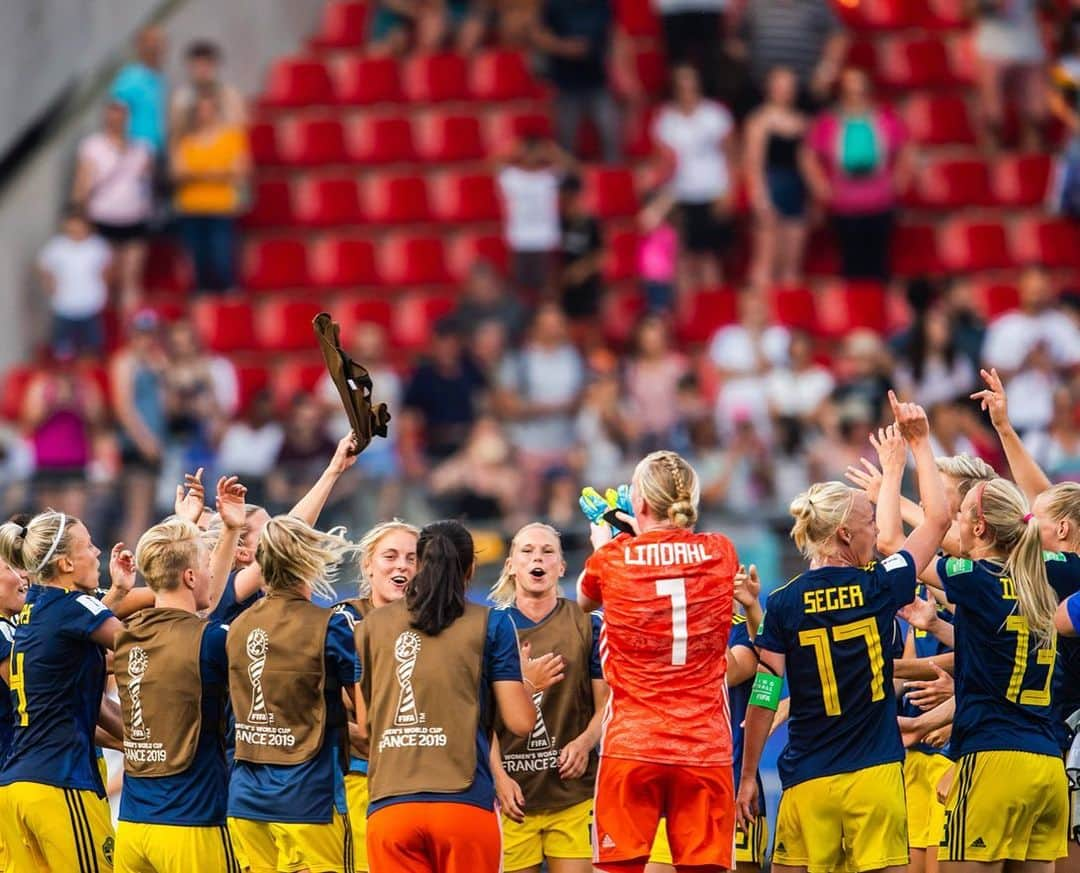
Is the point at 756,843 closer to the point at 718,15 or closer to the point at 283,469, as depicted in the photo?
the point at 283,469

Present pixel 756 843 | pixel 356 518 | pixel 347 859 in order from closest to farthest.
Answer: pixel 347 859
pixel 756 843
pixel 356 518

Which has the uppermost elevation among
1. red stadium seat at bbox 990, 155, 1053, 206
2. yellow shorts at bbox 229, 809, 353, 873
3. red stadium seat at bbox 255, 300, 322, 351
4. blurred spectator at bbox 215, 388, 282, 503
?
red stadium seat at bbox 990, 155, 1053, 206

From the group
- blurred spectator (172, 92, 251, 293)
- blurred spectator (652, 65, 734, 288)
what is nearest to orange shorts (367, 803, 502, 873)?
blurred spectator (652, 65, 734, 288)

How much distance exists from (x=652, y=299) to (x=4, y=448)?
596 centimetres

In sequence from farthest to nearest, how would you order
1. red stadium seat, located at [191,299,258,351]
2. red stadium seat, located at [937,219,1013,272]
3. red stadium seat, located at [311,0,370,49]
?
red stadium seat, located at [311,0,370,49], red stadium seat, located at [937,219,1013,272], red stadium seat, located at [191,299,258,351]

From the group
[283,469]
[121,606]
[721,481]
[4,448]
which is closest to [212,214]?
[4,448]

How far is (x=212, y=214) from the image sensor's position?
20203 millimetres

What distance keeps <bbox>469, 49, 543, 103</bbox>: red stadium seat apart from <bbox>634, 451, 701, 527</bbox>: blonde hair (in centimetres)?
1380

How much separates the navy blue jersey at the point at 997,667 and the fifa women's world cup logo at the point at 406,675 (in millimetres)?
2328

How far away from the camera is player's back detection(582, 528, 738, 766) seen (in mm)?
8414

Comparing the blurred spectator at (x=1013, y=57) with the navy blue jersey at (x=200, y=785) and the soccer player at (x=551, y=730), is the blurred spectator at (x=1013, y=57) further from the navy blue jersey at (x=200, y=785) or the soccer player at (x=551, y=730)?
the navy blue jersey at (x=200, y=785)

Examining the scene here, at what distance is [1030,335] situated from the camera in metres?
17.6

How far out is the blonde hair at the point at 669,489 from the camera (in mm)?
8539

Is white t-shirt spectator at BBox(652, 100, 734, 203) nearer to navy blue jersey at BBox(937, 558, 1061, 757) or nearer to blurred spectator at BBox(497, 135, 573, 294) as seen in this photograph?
blurred spectator at BBox(497, 135, 573, 294)
